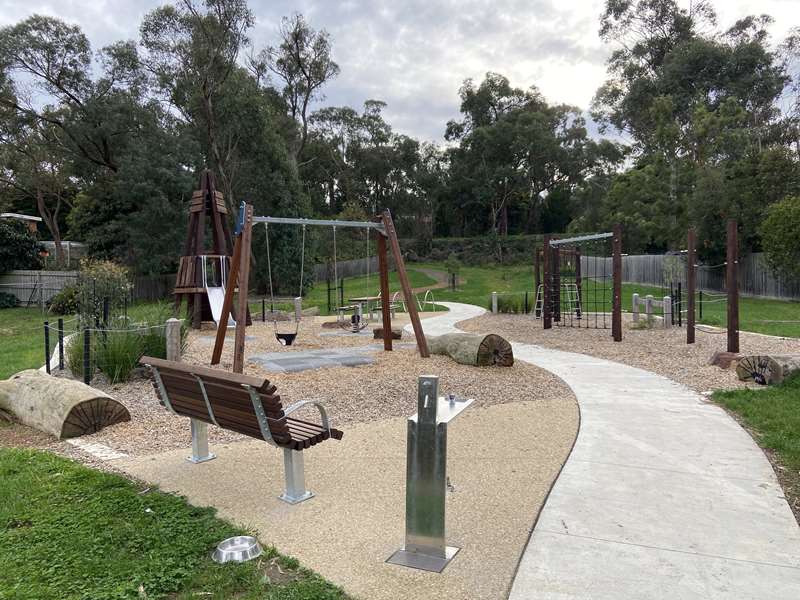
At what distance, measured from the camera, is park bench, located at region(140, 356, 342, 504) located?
3.42 metres

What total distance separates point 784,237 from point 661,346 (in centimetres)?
1291

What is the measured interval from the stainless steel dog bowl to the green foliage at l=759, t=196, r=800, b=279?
73.3ft

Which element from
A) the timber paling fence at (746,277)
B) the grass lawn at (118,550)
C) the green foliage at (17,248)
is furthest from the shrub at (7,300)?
the grass lawn at (118,550)

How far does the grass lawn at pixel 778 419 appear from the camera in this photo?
4258 millimetres

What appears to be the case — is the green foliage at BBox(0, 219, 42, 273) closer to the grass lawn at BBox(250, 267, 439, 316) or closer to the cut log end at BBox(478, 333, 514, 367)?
the grass lawn at BBox(250, 267, 439, 316)

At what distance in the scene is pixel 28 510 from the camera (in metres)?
3.58

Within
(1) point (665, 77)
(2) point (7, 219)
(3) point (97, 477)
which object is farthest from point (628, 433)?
(1) point (665, 77)

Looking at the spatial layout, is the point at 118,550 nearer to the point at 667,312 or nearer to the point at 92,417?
the point at 92,417

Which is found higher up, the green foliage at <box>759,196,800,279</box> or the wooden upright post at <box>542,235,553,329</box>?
the green foliage at <box>759,196,800,279</box>

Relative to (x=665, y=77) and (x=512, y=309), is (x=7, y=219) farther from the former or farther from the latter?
(x=665, y=77)

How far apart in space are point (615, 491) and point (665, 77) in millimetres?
43278

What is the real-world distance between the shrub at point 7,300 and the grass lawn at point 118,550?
26049mm

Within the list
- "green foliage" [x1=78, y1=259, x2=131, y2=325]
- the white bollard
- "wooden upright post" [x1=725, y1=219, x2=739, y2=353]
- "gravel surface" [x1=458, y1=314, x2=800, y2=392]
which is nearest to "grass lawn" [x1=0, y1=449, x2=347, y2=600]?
"green foliage" [x1=78, y1=259, x2=131, y2=325]

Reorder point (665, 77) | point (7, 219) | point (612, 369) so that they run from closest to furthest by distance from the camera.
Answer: point (612, 369) < point (7, 219) < point (665, 77)
